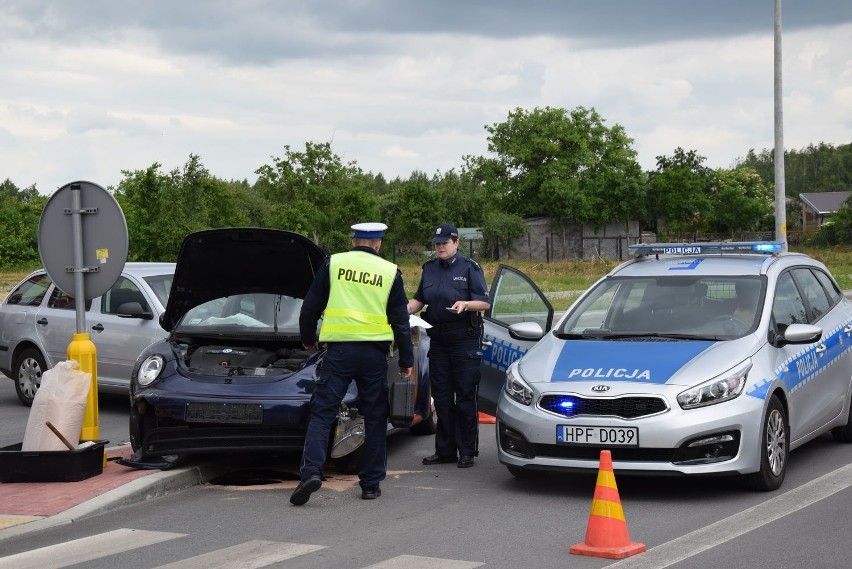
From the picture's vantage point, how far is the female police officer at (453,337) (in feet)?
30.2

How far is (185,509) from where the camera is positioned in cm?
776

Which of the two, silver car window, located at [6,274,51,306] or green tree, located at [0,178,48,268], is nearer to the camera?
silver car window, located at [6,274,51,306]

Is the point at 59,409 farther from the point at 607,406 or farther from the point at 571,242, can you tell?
the point at 571,242

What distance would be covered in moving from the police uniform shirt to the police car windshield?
757 mm

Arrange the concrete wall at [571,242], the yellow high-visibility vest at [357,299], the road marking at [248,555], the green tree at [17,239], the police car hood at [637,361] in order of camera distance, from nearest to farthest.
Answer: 1. the road marking at [248,555]
2. the police car hood at [637,361]
3. the yellow high-visibility vest at [357,299]
4. the green tree at [17,239]
5. the concrete wall at [571,242]

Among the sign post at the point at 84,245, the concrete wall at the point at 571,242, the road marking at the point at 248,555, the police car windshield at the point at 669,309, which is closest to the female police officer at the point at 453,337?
the police car windshield at the point at 669,309

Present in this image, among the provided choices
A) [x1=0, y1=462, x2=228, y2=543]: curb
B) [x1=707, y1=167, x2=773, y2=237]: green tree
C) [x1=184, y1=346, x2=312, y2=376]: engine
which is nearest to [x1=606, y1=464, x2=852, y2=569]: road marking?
[x1=184, y1=346, x2=312, y2=376]: engine

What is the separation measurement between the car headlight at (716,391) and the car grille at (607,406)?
16 cm

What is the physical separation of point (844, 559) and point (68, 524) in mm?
4561

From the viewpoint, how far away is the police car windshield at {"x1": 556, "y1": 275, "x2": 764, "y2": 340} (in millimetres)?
8523

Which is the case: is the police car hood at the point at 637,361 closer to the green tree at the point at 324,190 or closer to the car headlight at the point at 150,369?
the car headlight at the point at 150,369

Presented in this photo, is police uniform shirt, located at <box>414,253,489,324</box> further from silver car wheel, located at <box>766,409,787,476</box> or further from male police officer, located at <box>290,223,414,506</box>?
silver car wheel, located at <box>766,409,787,476</box>

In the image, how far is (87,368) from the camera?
873cm

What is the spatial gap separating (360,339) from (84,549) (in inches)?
89.8
